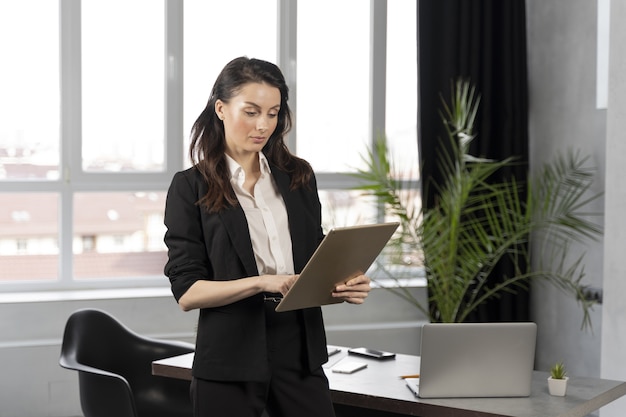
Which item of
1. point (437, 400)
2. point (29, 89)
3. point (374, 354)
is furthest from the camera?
point (29, 89)

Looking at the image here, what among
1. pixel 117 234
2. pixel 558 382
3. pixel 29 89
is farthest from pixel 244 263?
pixel 29 89

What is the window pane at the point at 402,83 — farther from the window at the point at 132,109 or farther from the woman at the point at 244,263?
the woman at the point at 244,263

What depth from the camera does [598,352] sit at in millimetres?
5043

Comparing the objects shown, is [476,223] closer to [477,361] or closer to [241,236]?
[477,361]

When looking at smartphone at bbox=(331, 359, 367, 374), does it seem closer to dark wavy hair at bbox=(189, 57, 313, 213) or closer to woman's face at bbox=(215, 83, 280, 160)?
dark wavy hair at bbox=(189, 57, 313, 213)

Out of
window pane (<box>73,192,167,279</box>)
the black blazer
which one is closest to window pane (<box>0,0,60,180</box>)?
window pane (<box>73,192,167,279</box>)

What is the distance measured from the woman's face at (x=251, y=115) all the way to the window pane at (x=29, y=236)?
9.64 ft

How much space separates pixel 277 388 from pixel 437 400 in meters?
0.58

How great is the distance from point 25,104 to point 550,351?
10.8 feet

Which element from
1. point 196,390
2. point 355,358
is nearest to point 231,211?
point 196,390

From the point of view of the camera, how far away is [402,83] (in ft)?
18.8

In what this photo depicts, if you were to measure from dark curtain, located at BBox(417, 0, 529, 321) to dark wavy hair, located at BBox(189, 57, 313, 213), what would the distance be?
3.05m

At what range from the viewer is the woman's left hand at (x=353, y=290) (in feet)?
7.73

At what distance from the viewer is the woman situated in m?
2.30
